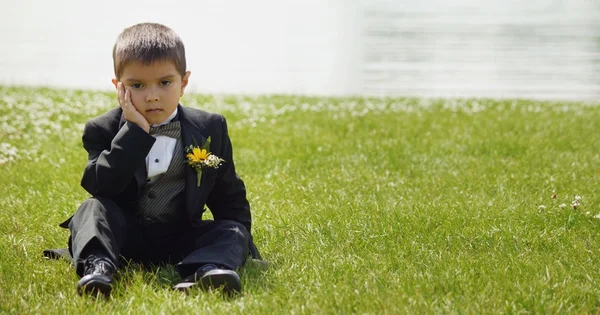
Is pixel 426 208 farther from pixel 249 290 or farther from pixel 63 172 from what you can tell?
pixel 63 172

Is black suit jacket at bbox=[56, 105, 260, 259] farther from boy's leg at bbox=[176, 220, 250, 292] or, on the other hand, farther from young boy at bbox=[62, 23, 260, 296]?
boy's leg at bbox=[176, 220, 250, 292]

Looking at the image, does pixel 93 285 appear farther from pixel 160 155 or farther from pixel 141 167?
pixel 160 155

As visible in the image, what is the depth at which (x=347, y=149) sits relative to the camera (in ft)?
27.0

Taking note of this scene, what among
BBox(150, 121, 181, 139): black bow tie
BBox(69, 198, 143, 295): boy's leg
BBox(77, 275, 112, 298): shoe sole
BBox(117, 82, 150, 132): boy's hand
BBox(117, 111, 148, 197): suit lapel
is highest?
BBox(117, 82, 150, 132): boy's hand

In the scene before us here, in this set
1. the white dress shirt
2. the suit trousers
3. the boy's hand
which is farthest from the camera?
the white dress shirt

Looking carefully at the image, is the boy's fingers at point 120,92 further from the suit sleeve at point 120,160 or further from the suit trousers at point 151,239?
the suit trousers at point 151,239

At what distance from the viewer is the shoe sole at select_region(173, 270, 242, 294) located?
388cm

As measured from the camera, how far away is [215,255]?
4.14 meters

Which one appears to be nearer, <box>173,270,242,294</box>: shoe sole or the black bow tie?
<box>173,270,242,294</box>: shoe sole

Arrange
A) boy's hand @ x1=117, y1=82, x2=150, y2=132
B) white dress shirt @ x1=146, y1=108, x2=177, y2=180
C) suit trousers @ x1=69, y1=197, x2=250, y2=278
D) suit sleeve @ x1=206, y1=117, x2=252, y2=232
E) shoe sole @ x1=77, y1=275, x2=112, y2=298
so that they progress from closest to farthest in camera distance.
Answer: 1. shoe sole @ x1=77, y1=275, x2=112, y2=298
2. suit trousers @ x1=69, y1=197, x2=250, y2=278
3. boy's hand @ x1=117, y1=82, x2=150, y2=132
4. white dress shirt @ x1=146, y1=108, x2=177, y2=180
5. suit sleeve @ x1=206, y1=117, x2=252, y2=232

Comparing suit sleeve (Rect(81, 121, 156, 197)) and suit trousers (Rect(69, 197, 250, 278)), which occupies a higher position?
suit sleeve (Rect(81, 121, 156, 197))

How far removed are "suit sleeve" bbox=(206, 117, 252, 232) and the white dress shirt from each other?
12.3 inches

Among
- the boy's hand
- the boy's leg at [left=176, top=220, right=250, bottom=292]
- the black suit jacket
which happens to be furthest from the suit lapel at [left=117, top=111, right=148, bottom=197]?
the boy's leg at [left=176, top=220, right=250, bottom=292]

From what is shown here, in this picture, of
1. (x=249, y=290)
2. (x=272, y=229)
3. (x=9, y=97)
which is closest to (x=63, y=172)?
(x=272, y=229)
